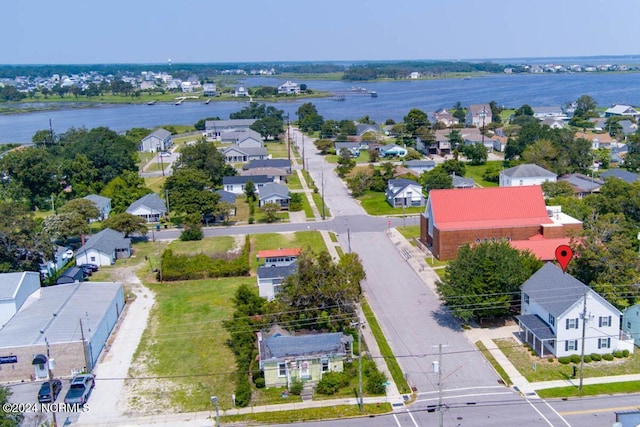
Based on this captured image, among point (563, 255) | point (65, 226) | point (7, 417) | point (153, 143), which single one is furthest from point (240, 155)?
point (7, 417)

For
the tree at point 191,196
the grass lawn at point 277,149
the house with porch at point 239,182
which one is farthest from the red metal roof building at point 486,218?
the grass lawn at point 277,149

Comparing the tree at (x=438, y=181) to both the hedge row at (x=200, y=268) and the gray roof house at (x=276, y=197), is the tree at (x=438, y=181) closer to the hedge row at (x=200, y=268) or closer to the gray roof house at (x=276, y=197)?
the gray roof house at (x=276, y=197)

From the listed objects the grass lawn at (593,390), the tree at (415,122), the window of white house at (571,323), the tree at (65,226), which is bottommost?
the grass lawn at (593,390)

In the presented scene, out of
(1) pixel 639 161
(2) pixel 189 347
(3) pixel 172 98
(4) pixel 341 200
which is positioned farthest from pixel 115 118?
(2) pixel 189 347

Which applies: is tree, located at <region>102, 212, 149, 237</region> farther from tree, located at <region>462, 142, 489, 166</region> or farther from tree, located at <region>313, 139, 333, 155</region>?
tree, located at <region>313, 139, 333, 155</region>

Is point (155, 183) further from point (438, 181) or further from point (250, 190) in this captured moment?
point (438, 181)

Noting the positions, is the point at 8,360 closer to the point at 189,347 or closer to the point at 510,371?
the point at 189,347

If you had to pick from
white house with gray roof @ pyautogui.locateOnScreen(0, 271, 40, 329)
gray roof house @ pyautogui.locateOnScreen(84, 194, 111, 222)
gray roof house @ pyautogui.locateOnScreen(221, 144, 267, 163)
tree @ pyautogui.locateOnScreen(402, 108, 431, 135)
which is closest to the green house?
white house with gray roof @ pyautogui.locateOnScreen(0, 271, 40, 329)
